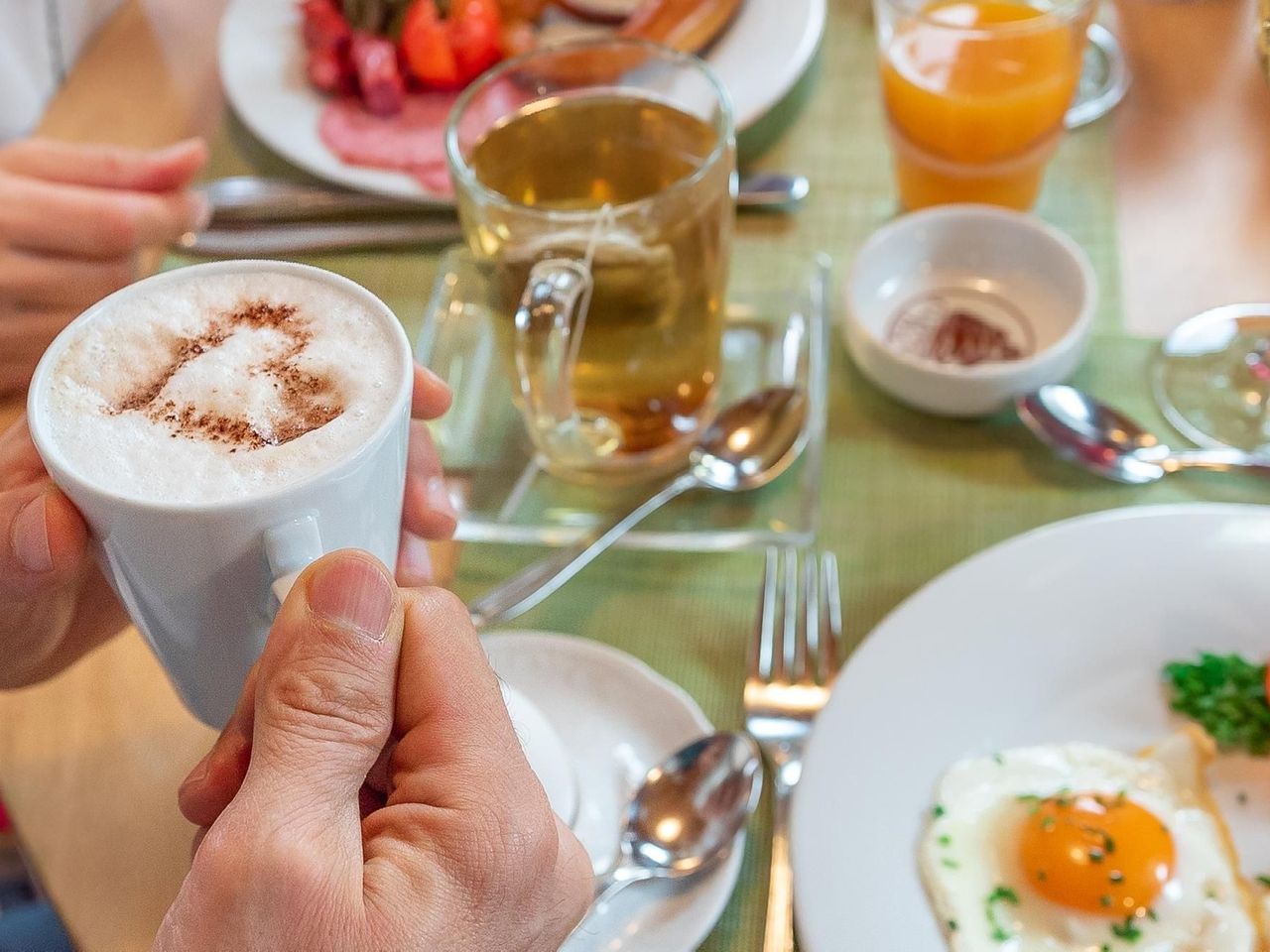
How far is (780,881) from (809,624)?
168mm

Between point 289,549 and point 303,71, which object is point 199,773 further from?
point 303,71

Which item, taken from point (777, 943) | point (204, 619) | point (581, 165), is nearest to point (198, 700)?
point (204, 619)

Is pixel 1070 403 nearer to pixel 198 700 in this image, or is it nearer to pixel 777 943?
pixel 777 943

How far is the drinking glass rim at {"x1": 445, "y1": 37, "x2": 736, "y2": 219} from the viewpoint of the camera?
2.50ft

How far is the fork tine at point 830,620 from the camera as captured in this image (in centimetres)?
73

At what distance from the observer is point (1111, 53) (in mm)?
1161

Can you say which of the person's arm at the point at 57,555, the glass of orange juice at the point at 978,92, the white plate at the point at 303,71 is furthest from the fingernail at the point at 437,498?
the glass of orange juice at the point at 978,92

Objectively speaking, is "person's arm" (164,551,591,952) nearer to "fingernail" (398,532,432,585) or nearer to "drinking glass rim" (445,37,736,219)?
"fingernail" (398,532,432,585)

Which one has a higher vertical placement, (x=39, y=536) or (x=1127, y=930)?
(x=39, y=536)

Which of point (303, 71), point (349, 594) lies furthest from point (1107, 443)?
point (303, 71)

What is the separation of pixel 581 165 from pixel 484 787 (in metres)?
0.51

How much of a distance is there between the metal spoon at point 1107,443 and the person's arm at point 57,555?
1.44ft

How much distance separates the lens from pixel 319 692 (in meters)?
0.45

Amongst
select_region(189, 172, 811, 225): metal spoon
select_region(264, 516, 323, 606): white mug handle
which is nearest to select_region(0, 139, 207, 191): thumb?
select_region(189, 172, 811, 225): metal spoon
